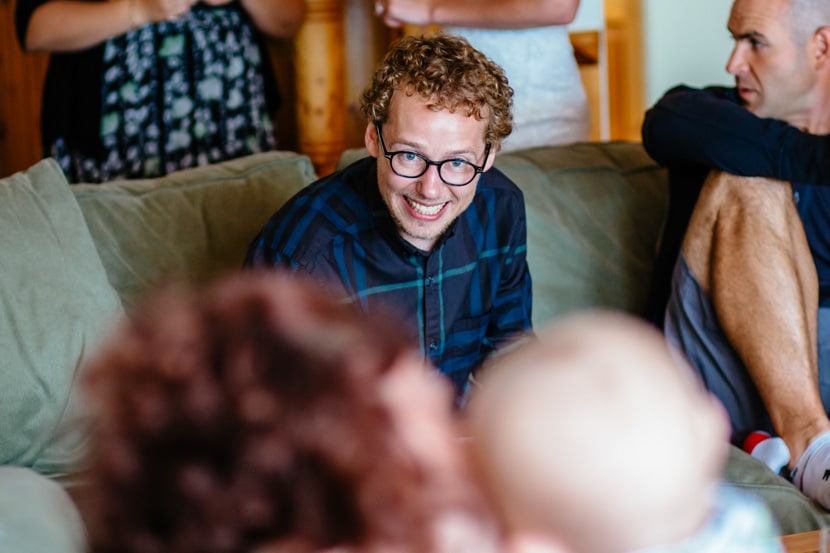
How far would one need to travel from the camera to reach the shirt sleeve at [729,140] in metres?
2.05

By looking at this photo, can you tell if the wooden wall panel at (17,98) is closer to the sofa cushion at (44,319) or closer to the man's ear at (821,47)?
the sofa cushion at (44,319)

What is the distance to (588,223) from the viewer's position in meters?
2.38

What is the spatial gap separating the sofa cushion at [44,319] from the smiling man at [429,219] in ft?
0.92

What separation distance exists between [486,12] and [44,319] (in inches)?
49.2

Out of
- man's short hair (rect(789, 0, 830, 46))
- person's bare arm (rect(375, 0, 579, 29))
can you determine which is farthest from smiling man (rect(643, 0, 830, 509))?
person's bare arm (rect(375, 0, 579, 29))

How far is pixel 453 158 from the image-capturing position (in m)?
1.75

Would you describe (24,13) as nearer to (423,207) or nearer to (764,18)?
(423,207)

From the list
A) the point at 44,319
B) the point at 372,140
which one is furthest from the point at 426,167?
the point at 44,319

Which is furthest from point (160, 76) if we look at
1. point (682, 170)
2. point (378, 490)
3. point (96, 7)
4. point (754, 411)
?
point (378, 490)

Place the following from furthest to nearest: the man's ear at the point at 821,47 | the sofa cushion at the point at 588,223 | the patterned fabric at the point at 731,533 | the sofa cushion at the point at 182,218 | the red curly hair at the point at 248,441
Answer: the sofa cushion at the point at 588,223
the man's ear at the point at 821,47
the sofa cushion at the point at 182,218
the patterned fabric at the point at 731,533
the red curly hair at the point at 248,441

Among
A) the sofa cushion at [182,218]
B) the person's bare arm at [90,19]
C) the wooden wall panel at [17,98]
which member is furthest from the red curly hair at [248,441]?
the wooden wall panel at [17,98]

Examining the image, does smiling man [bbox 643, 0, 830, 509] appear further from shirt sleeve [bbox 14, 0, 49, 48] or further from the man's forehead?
shirt sleeve [bbox 14, 0, 49, 48]

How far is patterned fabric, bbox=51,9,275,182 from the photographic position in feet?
8.00

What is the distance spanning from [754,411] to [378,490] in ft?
5.54
